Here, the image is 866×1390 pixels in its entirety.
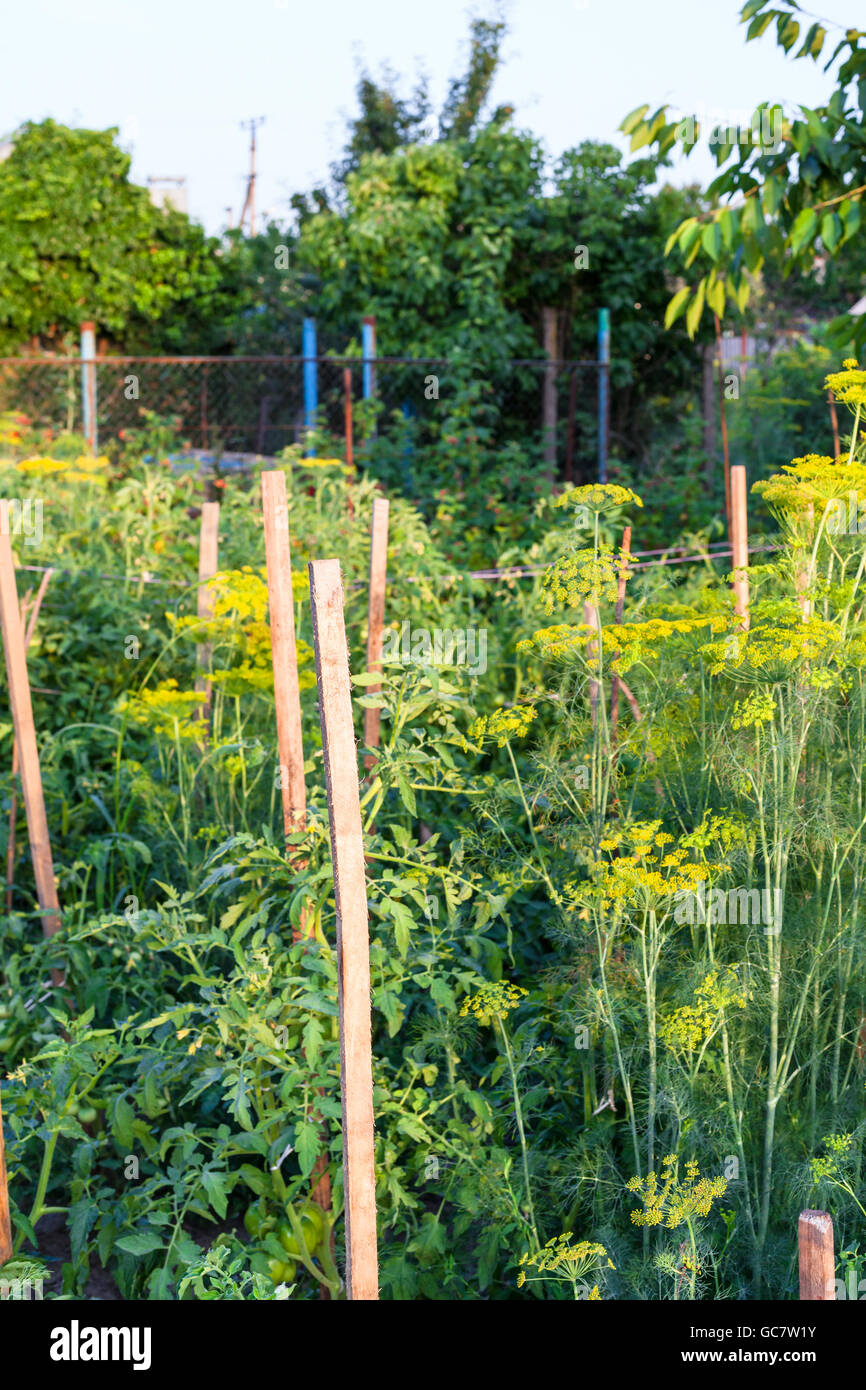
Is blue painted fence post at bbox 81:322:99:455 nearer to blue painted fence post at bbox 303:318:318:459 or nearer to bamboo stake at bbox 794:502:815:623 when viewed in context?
blue painted fence post at bbox 303:318:318:459

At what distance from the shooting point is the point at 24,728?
379 centimetres

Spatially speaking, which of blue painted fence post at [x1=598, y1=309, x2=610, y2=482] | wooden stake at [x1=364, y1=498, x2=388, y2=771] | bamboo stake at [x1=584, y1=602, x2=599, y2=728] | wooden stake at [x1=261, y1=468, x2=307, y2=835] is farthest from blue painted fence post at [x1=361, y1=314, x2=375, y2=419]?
bamboo stake at [x1=584, y1=602, x2=599, y2=728]

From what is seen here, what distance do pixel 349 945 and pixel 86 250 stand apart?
1334 cm

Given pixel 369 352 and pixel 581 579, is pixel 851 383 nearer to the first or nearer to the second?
pixel 581 579

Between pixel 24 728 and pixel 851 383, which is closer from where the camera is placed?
pixel 851 383

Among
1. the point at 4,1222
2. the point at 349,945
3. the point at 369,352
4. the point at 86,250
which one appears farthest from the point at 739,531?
the point at 86,250

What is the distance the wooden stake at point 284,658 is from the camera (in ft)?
9.90

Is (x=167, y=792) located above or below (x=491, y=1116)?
above

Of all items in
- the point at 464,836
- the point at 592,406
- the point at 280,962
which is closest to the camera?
the point at 280,962

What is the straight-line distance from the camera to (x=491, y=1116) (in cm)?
286
